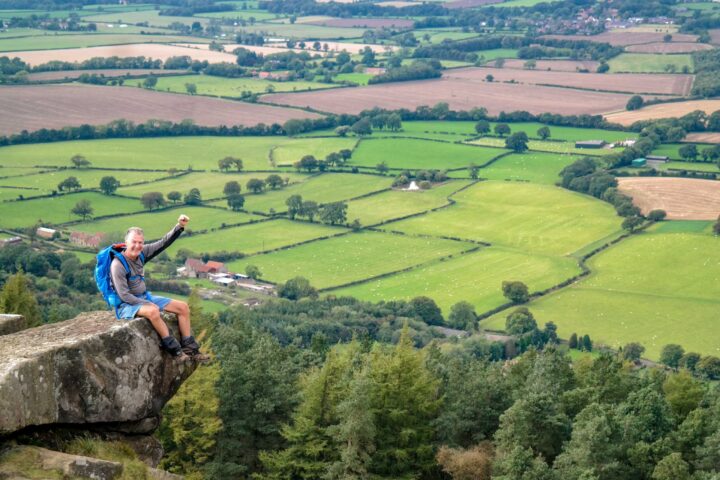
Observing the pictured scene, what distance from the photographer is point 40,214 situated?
12812cm

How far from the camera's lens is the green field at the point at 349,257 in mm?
110688

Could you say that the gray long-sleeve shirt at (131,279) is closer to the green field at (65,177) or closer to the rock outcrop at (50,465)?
the rock outcrop at (50,465)

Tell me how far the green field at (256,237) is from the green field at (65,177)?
2249 cm

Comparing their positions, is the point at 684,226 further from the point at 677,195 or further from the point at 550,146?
the point at 550,146

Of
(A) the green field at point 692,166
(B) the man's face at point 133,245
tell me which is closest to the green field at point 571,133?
(A) the green field at point 692,166

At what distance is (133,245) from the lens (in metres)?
21.7

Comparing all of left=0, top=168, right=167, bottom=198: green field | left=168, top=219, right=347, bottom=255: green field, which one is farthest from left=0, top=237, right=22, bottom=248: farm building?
left=0, top=168, right=167, bottom=198: green field

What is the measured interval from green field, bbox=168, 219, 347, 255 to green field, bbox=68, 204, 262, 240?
7.17 ft

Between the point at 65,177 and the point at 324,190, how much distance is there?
111ft

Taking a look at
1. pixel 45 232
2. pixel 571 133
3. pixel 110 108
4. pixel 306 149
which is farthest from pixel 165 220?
pixel 571 133

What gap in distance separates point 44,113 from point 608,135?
9039 cm

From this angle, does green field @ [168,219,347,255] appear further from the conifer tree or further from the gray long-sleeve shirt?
the gray long-sleeve shirt

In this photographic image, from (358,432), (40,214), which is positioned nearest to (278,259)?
(40,214)

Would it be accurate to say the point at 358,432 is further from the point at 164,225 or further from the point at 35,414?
the point at 164,225
